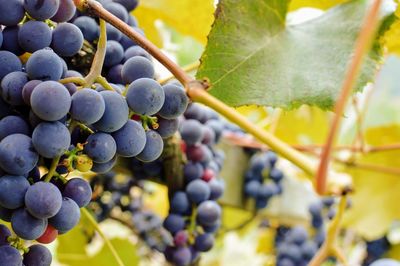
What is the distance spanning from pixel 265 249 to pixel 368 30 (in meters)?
1.28

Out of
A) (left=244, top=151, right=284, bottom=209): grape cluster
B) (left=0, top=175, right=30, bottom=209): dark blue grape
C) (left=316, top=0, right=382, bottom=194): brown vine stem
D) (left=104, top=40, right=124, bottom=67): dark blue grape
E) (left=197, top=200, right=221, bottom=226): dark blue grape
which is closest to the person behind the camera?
(left=316, top=0, right=382, bottom=194): brown vine stem

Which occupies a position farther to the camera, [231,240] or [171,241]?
[231,240]

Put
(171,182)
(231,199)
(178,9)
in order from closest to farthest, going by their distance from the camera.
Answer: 1. (171,182)
2. (178,9)
3. (231,199)

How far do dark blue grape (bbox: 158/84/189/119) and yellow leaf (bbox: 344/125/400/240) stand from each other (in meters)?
0.81

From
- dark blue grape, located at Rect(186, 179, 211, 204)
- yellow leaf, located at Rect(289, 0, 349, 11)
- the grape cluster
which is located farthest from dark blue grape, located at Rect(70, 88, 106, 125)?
the grape cluster

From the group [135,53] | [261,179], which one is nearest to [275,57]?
[135,53]

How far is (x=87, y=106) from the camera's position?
426 mm

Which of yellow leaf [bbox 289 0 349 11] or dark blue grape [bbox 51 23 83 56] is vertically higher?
yellow leaf [bbox 289 0 349 11]

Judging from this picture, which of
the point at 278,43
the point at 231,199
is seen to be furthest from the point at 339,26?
the point at 231,199

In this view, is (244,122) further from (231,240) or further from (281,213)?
(231,240)

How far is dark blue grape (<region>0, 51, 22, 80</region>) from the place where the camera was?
0.46 metres

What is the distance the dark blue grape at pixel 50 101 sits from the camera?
0.41m

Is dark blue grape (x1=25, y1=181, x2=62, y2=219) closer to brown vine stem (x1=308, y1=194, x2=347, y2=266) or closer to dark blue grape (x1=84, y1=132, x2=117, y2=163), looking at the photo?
dark blue grape (x1=84, y1=132, x2=117, y2=163)

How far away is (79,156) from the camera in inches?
17.7
